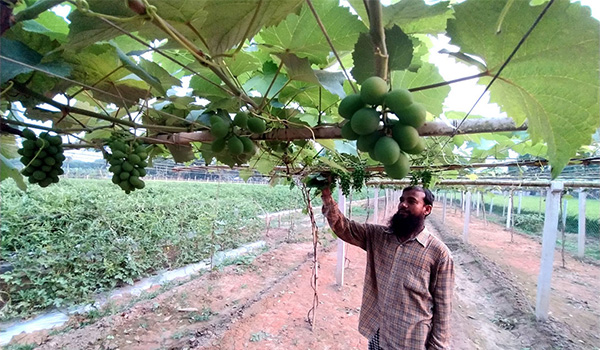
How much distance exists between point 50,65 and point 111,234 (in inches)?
331

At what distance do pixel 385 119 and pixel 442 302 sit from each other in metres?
2.66

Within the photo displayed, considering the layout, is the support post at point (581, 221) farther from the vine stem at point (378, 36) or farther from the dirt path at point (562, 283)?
the vine stem at point (378, 36)

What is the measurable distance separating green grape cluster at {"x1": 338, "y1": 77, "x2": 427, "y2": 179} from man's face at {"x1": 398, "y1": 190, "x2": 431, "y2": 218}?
2.69 meters

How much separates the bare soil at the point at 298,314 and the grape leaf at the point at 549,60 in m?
5.19

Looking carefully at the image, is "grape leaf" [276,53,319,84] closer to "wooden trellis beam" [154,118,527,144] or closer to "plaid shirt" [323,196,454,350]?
"wooden trellis beam" [154,118,527,144]

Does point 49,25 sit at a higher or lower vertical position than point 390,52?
higher

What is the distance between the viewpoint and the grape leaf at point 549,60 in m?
0.60

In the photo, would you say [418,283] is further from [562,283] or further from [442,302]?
[562,283]

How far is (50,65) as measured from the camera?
3.23ft

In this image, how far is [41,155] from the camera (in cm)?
133

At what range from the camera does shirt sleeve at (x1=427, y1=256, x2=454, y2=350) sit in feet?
8.91

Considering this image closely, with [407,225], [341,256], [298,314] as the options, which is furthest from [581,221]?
[407,225]

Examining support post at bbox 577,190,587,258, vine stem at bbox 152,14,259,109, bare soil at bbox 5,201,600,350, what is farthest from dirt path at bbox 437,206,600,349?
vine stem at bbox 152,14,259,109

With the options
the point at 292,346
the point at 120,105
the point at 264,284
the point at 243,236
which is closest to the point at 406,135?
the point at 120,105
